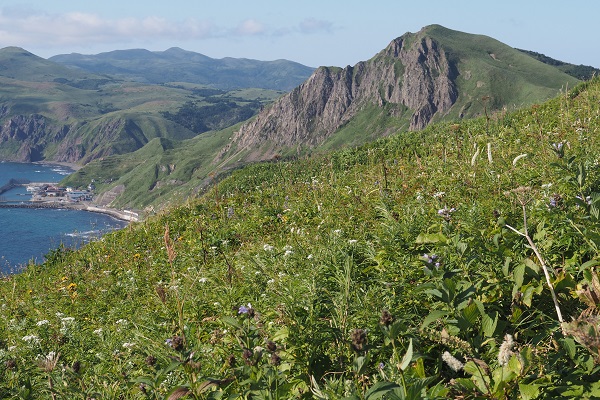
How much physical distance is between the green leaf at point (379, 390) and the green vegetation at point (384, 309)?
11mm

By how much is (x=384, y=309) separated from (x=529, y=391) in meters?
1.46

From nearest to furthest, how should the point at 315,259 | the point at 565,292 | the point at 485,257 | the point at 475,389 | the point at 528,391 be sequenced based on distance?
1. the point at 528,391
2. the point at 475,389
3. the point at 565,292
4. the point at 485,257
5. the point at 315,259

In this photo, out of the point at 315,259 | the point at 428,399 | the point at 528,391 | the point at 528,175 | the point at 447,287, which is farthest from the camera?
the point at 528,175

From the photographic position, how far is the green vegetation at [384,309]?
3.65 meters

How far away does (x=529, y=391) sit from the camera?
11.4 ft

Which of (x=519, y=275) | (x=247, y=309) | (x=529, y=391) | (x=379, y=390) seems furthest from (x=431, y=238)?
(x=379, y=390)

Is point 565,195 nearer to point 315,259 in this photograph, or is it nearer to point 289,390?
point 315,259

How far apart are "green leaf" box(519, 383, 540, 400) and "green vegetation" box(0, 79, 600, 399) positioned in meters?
0.02

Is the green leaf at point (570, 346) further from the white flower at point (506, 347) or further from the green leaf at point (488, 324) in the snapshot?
the white flower at point (506, 347)

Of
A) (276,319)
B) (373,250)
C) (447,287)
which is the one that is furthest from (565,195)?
(276,319)

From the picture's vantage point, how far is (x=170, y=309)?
709 cm

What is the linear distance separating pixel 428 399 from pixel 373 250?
3.25 meters

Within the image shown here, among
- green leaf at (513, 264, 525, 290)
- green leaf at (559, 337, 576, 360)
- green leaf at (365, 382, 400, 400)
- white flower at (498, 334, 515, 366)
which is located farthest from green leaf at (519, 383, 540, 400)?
green leaf at (513, 264, 525, 290)

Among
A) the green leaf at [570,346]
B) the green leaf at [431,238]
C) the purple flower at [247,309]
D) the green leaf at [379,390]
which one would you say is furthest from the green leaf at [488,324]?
the purple flower at [247,309]
